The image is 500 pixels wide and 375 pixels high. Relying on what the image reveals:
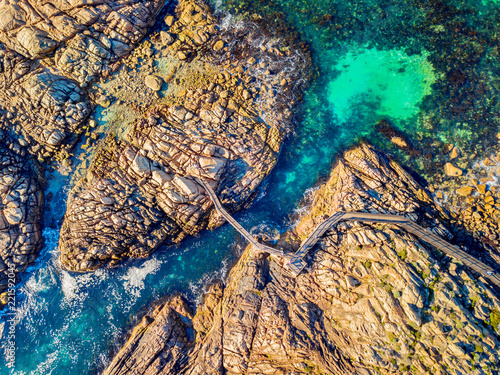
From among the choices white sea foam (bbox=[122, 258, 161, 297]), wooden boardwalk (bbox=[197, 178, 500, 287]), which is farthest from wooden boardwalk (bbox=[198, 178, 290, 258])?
white sea foam (bbox=[122, 258, 161, 297])

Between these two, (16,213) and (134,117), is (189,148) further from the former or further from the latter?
(16,213)

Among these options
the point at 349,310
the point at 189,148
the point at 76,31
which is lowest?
the point at 349,310

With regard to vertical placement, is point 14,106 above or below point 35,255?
above

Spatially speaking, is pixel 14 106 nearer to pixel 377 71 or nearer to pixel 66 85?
pixel 66 85

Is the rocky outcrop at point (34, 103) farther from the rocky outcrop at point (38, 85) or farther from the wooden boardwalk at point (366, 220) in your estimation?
the wooden boardwalk at point (366, 220)

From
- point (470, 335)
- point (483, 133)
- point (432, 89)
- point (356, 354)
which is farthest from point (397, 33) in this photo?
point (356, 354)
